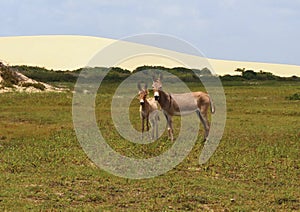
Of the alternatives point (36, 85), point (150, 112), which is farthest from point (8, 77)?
point (150, 112)

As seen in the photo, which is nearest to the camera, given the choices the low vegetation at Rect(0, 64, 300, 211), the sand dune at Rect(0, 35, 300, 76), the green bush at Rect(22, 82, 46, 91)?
the low vegetation at Rect(0, 64, 300, 211)

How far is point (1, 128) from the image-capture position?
28250mm

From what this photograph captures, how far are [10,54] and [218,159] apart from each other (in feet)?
379

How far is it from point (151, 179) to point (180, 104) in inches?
309

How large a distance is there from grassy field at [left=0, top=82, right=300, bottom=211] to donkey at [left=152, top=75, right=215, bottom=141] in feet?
3.53

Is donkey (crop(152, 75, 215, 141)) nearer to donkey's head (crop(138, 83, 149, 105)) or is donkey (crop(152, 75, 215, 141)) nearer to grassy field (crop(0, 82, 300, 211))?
donkey's head (crop(138, 83, 149, 105))

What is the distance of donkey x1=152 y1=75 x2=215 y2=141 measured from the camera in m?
23.9

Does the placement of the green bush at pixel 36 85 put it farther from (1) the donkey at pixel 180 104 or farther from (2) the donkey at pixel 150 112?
(1) the donkey at pixel 180 104

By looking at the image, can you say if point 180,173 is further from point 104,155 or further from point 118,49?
point 118,49

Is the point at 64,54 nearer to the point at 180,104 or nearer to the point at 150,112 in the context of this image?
the point at 150,112

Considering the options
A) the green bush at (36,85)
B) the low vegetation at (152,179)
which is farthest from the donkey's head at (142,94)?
the green bush at (36,85)

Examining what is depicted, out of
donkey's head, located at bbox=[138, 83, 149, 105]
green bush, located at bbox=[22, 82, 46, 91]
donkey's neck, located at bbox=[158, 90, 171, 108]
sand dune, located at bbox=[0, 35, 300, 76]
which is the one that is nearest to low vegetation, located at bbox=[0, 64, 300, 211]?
donkey's neck, located at bbox=[158, 90, 171, 108]

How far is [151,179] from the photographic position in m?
17.2

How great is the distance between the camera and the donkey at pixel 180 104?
2388 cm
